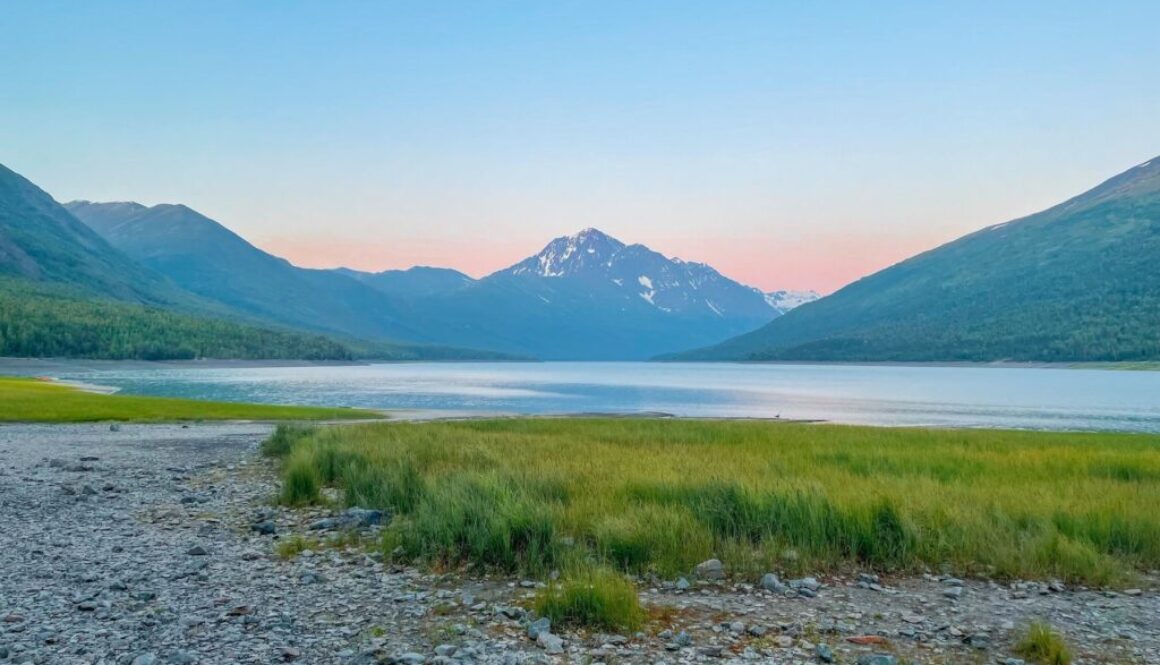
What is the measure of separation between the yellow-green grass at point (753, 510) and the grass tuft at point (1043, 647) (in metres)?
3.54

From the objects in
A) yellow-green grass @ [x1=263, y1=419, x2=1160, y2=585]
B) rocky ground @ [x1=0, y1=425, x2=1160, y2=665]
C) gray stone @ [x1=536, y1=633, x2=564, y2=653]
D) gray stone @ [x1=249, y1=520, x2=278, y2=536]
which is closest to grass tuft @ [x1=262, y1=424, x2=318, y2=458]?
yellow-green grass @ [x1=263, y1=419, x2=1160, y2=585]

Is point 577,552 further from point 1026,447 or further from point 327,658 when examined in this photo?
point 1026,447

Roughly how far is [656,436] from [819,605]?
26114 millimetres

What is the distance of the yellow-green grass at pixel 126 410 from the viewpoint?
4525 centimetres

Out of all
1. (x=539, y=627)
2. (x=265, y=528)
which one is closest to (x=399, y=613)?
(x=539, y=627)

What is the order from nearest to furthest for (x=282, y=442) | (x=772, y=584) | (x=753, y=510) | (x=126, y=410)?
(x=772, y=584), (x=753, y=510), (x=282, y=442), (x=126, y=410)

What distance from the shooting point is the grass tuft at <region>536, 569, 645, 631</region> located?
10203 millimetres

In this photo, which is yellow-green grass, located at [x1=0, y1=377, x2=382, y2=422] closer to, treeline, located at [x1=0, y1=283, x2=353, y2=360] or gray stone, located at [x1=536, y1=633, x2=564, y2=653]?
gray stone, located at [x1=536, y1=633, x2=564, y2=653]

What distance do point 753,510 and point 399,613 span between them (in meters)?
7.18

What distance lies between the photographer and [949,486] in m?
19.2

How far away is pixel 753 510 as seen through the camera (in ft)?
49.4

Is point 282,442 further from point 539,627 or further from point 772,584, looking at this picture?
point 772,584

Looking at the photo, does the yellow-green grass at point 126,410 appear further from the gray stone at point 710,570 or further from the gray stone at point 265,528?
the gray stone at point 710,570

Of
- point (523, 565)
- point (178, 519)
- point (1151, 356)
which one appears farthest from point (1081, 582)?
point (1151, 356)
